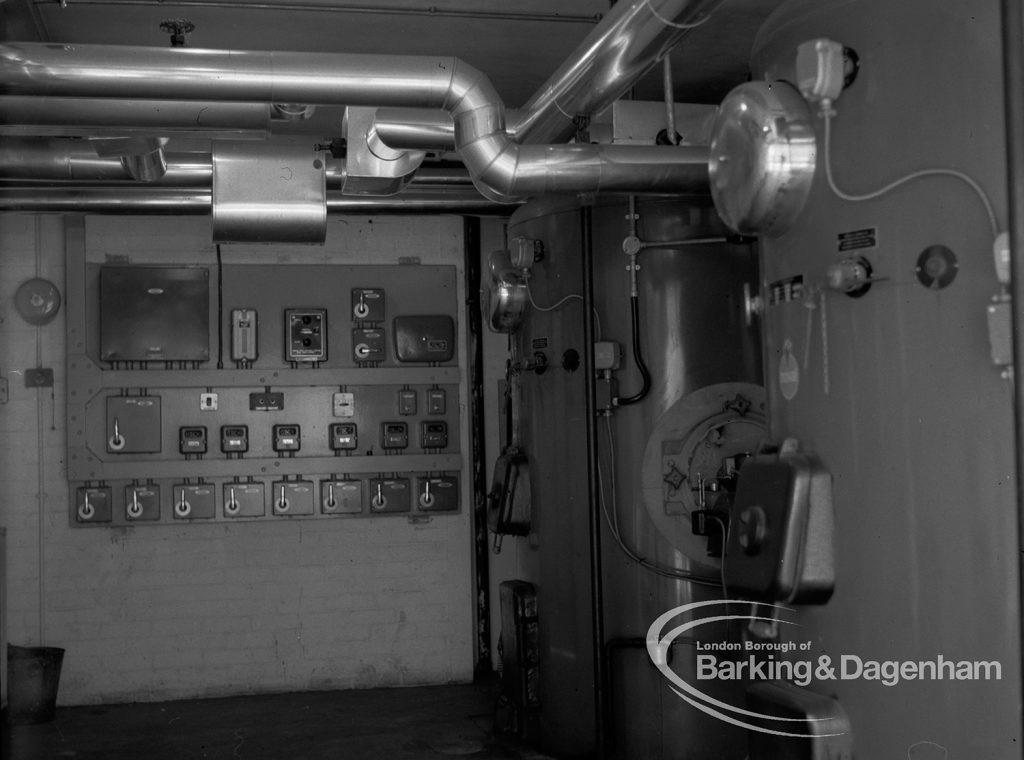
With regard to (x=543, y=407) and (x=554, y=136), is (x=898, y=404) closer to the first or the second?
(x=554, y=136)

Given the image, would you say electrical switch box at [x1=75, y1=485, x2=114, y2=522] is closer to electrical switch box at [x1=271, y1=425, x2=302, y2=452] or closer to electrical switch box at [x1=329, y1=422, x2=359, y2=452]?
electrical switch box at [x1=271, y1=425, x2=302, y2=452]

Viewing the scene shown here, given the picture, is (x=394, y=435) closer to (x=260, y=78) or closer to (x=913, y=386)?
(x=260, y=78)

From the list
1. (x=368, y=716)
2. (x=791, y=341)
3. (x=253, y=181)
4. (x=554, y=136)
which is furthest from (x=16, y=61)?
(x=368, y=716)

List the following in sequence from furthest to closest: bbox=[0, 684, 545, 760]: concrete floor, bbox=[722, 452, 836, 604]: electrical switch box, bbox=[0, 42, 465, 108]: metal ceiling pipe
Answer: bbox=[0, 684, 545, 760]: concrete floor
bbox=[0, 42, 465, 108]: metal ceiling pipe
bbox=[722, 452, 836, 604]: electrical switch box

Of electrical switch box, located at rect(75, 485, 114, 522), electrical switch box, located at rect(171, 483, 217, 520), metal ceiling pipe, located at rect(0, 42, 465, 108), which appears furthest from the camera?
electrical switch box, located at rect(171, 483, 217, 520)

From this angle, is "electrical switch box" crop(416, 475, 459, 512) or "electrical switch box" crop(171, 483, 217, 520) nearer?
"electrical switch box" crop(171, 483, 217, 520)

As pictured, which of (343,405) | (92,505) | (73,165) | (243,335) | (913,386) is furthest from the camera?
(343,405)

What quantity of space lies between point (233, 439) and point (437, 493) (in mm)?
1281

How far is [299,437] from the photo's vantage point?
6.68 meters

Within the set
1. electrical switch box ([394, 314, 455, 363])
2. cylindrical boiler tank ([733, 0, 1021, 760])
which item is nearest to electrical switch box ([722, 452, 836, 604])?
cylindrical boiler tank ([733, 0, 1021, 760])

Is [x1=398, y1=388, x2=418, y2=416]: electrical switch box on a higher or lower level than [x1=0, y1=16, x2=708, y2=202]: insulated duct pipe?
lower

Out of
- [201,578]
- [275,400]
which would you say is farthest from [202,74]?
[201,578]

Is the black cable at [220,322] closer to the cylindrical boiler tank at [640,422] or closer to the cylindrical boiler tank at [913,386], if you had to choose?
the cylindrical boiler tank at [640,422]

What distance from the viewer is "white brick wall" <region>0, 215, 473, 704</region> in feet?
21.1
